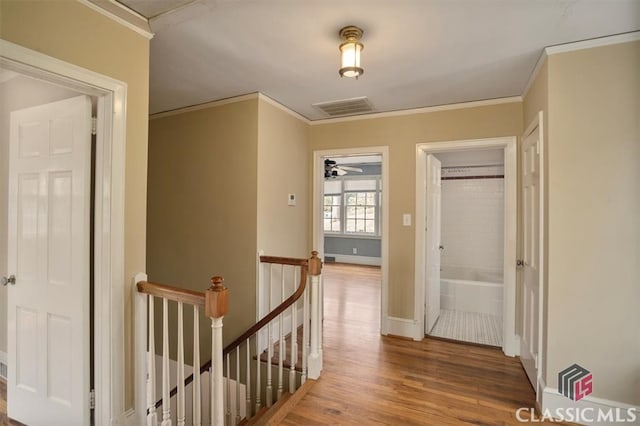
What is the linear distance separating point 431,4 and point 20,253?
2.89 meters

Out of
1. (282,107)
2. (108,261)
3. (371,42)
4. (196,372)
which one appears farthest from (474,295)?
(108,261)

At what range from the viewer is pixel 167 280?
11.5ft

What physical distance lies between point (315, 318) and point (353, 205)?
5.92 meters

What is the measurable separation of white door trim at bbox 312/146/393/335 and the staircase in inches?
27.4

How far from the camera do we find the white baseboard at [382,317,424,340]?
3.34m

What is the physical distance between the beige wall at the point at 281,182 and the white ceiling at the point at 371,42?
0.44 m

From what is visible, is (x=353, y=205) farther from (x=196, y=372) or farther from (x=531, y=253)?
(x=196, y=372)

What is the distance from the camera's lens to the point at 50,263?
1.92 metres

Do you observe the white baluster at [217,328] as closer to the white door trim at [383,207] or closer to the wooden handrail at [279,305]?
the wooden handrail at [279,305]

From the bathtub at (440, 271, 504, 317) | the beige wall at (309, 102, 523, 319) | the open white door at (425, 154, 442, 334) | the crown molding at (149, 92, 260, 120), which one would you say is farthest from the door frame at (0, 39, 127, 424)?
the bathtub at (440, 271, 504, 317)

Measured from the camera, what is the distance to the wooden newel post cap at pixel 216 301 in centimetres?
153

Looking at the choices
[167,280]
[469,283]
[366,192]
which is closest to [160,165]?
[167,280]

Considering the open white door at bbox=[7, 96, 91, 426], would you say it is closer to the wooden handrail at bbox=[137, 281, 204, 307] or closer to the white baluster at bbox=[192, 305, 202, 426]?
the wooden handrail at bbox=[137, 281, 204, 307]

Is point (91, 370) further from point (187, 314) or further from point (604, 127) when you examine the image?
point (604, 127)
